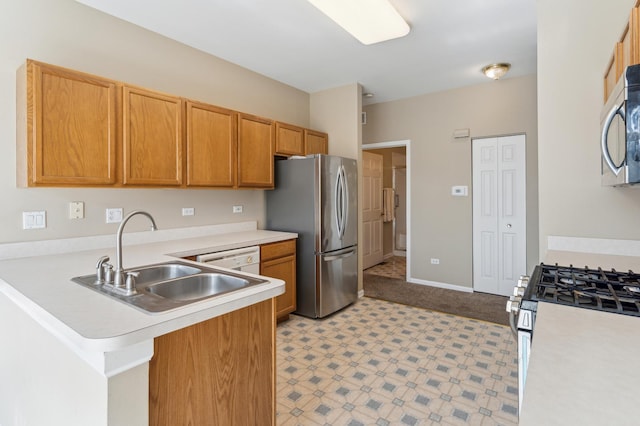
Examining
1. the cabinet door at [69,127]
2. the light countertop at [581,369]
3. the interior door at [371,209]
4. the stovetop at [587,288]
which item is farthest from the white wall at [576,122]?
the interior door at [371,209]

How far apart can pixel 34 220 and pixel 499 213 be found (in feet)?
15.1

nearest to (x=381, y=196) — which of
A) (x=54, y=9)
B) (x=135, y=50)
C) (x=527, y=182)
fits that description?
(x=527, y=182)

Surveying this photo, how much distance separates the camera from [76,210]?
2346 millimetres

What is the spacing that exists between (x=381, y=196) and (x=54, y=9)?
205 inches

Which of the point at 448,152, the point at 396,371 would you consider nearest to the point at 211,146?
the point at 396,371

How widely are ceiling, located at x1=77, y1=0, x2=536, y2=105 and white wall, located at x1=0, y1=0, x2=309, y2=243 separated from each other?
0.14m

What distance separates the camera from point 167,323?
108 centimetres

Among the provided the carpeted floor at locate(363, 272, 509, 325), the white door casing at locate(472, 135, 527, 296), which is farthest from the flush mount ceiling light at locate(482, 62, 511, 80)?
the carpeted floor at locate(363, 272, 509, 325)

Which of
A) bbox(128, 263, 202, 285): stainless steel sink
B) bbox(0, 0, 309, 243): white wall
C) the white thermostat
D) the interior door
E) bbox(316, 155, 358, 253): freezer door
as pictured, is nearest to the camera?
bbox(128, 263, 202, 285): stainless steel sink

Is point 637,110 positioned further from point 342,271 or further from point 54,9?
point 54,9

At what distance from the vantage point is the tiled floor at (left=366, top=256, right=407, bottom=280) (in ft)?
17.6

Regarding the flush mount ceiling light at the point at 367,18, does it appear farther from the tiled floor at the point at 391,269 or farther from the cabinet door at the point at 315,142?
the tiled floor at the point at 391,269

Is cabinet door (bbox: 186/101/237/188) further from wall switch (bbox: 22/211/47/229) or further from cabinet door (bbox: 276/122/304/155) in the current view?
wall switch (bbox: 22/211/47/229)

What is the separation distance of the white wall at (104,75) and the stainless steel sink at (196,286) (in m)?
1.25
